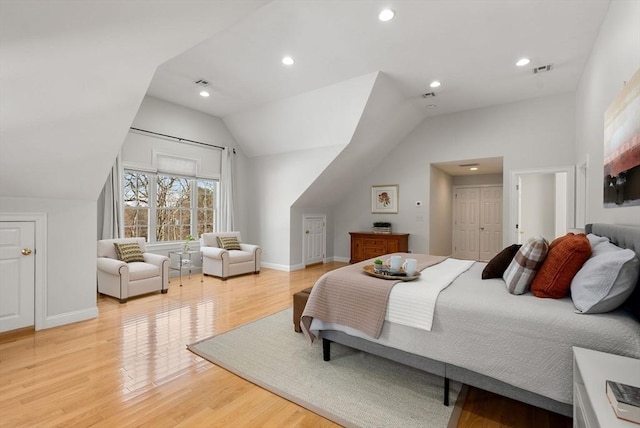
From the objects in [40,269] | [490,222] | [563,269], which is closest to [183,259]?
[40,269]

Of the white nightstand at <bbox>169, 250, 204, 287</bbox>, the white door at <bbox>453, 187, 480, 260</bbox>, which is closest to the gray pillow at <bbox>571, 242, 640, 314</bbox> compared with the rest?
the white nightstand at <bbox>169, 250, 204, 287</bbox>

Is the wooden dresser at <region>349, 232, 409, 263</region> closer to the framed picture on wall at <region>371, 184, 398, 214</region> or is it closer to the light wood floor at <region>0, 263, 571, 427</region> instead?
the framed picture on wall at <region>371, 184, 398, 214</region>

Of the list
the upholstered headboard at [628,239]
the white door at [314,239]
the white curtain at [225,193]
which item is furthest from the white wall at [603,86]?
the white curtain at [225,193]

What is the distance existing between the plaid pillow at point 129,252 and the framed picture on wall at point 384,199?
4735 millimetres

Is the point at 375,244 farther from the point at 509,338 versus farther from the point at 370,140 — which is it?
the point at 509,338

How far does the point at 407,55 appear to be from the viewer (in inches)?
149

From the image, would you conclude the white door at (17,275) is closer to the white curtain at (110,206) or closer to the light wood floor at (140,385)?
the light wood floor at (140,385)

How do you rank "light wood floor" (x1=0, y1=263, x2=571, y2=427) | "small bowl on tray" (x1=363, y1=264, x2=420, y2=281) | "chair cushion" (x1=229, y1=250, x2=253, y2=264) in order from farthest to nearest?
"chair cushion" (x1=229, y1=250, x2=253, y2=264) < "small bowl on tray" (x1=363, y1=264, x2=420, y2=281) < "light wood floor" (x1=0, y1=263, x2=571, y2=427)

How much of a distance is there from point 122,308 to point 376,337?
11.0 feet

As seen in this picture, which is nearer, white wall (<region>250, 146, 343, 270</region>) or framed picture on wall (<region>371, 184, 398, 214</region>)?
white wall (<region>250, 146, 343, 270</region>)

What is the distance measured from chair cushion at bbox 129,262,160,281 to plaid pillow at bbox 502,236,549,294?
14.2 ft

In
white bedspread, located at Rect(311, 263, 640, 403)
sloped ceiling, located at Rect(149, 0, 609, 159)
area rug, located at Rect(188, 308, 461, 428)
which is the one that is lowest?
area rug, located at Rect(188, 308, 461, 428)

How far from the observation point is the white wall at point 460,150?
5.07 meters

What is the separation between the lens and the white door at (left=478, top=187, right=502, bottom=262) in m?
7.27
